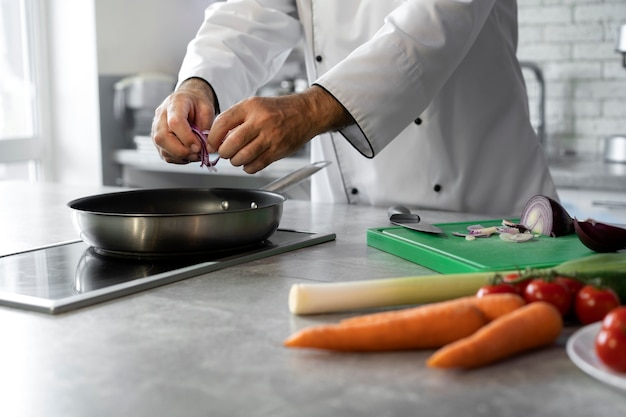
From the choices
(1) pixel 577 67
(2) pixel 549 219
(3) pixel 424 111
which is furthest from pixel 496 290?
(1) pixel 577 67

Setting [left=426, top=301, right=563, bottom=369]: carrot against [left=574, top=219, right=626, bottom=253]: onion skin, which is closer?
[left=426, top=301, right=563, bottom=369]: carrot

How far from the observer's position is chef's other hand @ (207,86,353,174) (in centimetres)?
119

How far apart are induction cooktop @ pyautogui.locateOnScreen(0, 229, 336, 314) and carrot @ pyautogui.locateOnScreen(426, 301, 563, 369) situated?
1.39 ft

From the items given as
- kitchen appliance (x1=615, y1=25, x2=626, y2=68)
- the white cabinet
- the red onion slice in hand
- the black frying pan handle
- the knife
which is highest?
kitchen appliance (x1=615, y1=25, x2=626, y2=68)

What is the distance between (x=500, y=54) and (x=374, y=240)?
31.6 inches

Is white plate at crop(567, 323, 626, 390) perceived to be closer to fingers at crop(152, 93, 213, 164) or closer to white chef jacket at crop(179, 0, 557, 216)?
fingers at crop(152, 93, 213, 164)

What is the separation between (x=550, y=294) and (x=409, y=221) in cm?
57

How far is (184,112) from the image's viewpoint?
135 cm

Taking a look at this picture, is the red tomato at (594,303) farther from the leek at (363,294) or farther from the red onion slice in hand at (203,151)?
the red onion slice in hand at (203,151)

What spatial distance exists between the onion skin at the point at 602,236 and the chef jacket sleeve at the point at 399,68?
1.40 feet

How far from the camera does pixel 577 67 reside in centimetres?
324

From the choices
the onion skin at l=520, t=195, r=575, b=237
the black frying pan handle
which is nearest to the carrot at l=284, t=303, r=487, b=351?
the onion skin at l=520, t=195, r=575, b=237

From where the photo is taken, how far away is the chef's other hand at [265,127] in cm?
119

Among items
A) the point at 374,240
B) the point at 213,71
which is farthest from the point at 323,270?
the point at 213,71
